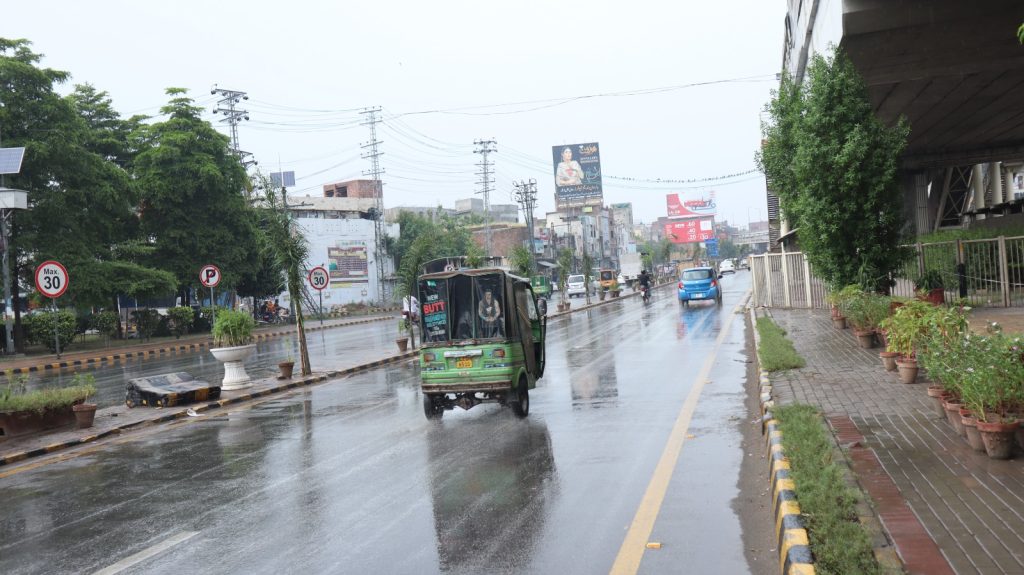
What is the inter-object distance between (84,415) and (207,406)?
7.29ft

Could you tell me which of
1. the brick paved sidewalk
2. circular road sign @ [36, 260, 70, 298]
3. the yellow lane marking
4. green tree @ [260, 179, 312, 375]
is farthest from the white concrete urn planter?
the brick paved sidewalk

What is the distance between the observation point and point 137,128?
44000 mm

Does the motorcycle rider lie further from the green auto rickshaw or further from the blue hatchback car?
the green auto rickshaw

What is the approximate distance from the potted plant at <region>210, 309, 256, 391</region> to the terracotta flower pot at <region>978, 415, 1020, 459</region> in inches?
550

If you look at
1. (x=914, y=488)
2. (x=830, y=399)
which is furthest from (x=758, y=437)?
(x=914, y=488)

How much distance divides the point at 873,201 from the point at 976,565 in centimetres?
1342

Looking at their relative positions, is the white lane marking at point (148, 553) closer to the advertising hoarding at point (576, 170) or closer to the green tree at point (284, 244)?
the green tree at point (284, 244)

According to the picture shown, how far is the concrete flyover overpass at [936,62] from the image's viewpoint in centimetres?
1455

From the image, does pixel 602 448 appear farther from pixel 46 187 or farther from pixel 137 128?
pixel 137 128

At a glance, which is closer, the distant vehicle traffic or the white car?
the distant vehicle traffic

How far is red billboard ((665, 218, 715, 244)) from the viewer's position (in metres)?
132

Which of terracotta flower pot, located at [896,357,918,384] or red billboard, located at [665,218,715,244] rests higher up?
red billboard, located at [665,218,715,244]

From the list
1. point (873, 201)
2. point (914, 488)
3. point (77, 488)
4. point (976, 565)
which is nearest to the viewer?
point (976, 565)

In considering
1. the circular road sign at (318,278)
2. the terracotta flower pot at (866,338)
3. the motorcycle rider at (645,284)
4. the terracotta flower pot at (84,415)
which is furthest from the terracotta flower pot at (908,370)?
the motorcycle rider at (645,284)
